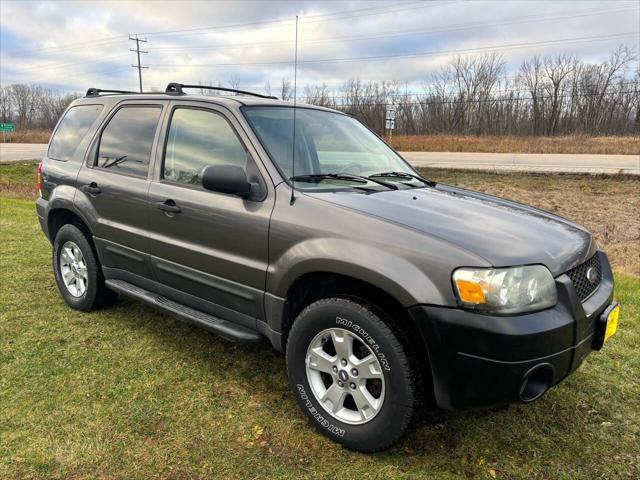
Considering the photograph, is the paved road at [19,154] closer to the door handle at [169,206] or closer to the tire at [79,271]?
the tire at [79,271]

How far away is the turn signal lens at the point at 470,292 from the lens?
215 cm

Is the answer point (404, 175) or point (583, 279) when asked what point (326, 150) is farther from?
point (583, 279)

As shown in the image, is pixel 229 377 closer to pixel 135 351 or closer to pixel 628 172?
pixel 135 351

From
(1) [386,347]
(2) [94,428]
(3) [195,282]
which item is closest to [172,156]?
(3) [195,282]

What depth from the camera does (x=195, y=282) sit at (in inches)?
129

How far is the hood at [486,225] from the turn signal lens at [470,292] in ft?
0.45

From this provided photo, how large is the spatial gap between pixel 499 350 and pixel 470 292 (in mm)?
276

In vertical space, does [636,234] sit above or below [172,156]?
below

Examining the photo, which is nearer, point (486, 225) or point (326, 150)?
point (486, 225)

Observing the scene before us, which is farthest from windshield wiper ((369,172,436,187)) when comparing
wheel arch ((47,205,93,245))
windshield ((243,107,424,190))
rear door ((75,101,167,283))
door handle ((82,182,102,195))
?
wheel arch ((47,205,93,245))

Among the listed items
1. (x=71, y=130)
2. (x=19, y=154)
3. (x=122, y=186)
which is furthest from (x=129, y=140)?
(x=19, y=154)

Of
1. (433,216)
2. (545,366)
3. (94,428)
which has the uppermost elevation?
(433,216)

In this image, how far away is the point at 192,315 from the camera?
10.9 ft

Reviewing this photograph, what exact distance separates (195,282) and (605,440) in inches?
103
